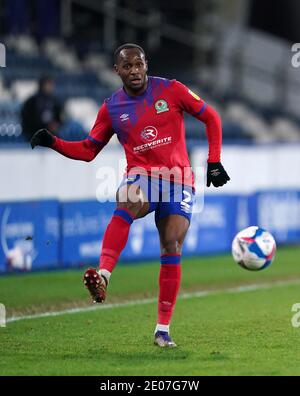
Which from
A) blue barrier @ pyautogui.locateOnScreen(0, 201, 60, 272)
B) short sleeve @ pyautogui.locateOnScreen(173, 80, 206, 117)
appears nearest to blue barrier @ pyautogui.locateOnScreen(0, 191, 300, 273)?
blue barrier @ pyautogui.locateOnScreen(0, 201, 60, 272)

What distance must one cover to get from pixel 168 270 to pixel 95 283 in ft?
2.89

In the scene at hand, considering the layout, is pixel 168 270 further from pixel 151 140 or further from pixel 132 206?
pixel 151 140

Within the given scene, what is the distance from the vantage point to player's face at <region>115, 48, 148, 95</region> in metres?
7.75

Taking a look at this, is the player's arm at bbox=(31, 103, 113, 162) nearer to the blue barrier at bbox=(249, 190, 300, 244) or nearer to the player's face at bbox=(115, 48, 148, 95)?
the player's face at bbox=(115, 48, 148, 95)

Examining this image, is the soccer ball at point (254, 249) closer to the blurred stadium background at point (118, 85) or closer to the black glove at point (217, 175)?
the black glove at point (217, 175)

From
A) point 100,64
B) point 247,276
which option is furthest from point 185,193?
point 100,64

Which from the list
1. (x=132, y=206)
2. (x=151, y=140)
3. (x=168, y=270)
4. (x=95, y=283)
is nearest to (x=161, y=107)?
(x=151, y=140)

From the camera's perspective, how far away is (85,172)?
14.7 meters

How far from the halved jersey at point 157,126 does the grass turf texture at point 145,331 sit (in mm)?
1378

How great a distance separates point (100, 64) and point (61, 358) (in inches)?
596

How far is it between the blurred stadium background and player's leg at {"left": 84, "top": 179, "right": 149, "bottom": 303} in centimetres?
324

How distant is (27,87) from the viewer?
1894 centimetres

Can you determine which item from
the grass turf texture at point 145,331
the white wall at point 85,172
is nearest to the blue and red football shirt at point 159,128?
the grass turf texture at point 145,331

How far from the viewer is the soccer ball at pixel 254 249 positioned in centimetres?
844
